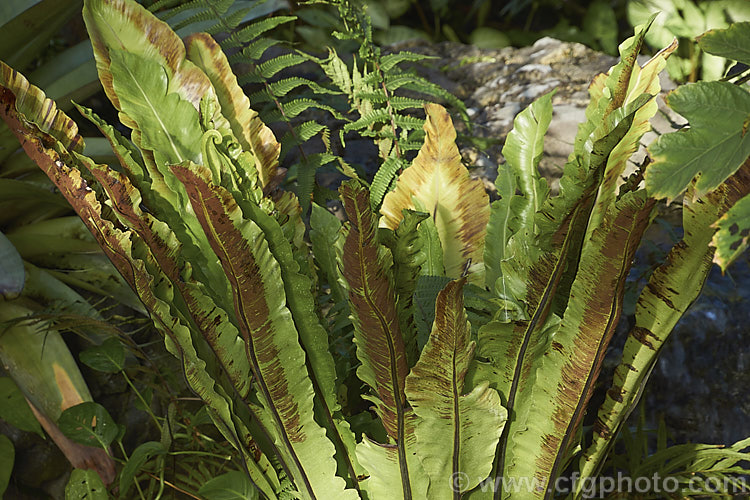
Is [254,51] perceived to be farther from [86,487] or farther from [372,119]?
[86,487]

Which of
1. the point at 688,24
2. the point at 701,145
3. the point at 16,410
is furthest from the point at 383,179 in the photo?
the point at 688,24

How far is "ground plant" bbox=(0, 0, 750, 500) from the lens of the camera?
1.87ft

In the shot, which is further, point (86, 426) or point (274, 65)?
point (274, 65)

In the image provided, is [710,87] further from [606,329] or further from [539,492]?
[539,492]

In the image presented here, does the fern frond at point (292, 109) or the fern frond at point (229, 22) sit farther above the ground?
the fern frond at point (229, 22)

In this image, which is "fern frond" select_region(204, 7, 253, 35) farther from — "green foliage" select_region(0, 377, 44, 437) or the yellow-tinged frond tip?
"green foliage" select_region(0, 377, 44, 437)

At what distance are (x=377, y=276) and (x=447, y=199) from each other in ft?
0.76

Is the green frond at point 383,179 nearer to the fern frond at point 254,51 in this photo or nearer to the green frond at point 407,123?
the green frond at point 407,123

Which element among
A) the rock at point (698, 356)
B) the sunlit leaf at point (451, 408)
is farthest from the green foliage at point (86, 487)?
the rock at point (698, 356)

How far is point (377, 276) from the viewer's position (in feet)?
1.82

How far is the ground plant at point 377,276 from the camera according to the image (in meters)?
0.57

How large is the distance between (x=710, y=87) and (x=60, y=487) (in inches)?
39.4

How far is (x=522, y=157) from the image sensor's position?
0.73 meters

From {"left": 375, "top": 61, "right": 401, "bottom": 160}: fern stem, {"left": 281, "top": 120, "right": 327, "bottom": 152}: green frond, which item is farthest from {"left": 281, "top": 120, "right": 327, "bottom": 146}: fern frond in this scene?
{"left": 375, "top": 61, "right": 401, "bottom": 160}: fern stem
